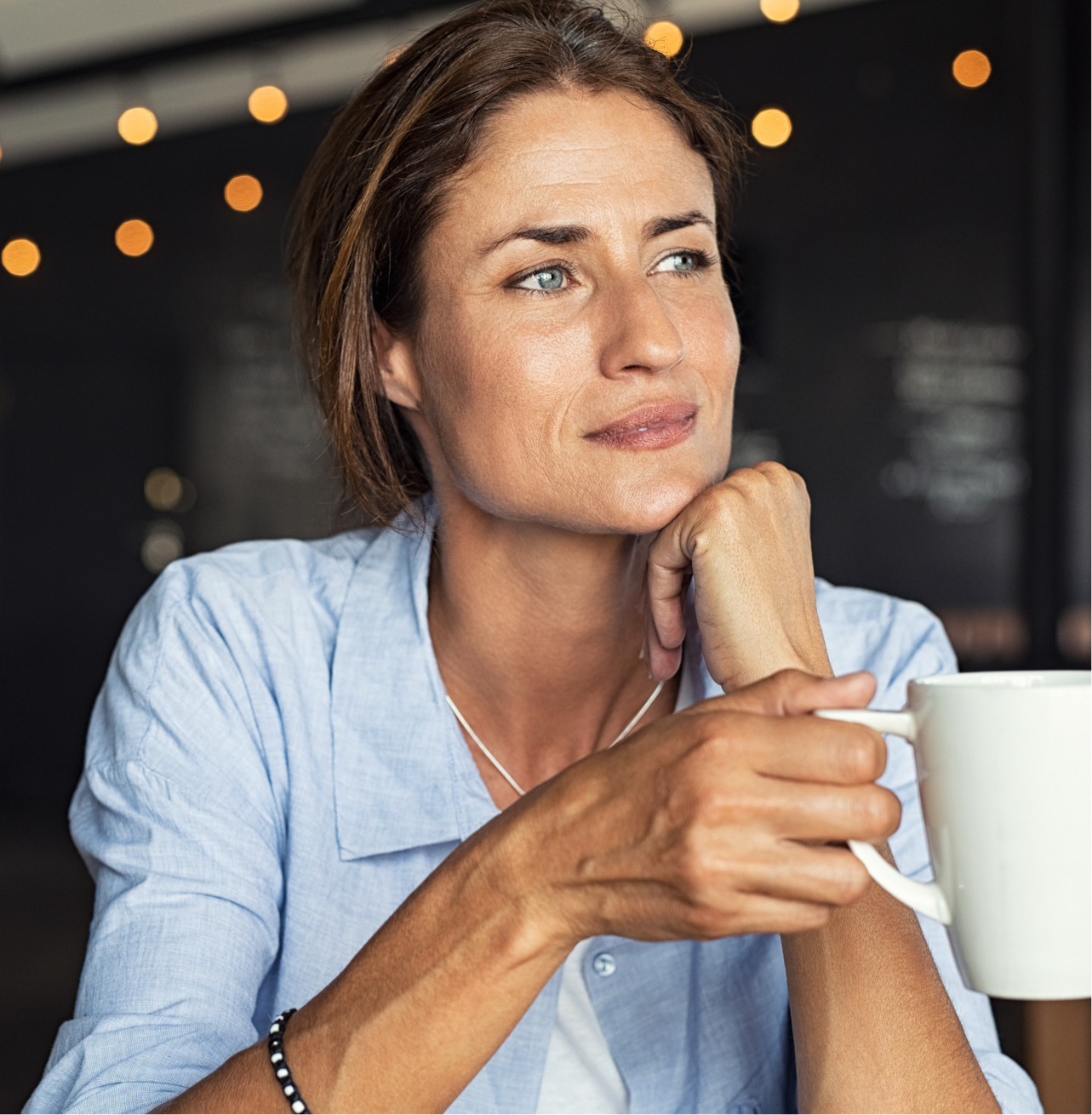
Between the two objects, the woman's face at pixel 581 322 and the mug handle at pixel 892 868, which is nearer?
the mug handle at pixel 892 868

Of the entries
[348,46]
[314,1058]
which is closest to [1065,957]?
[314,1058]

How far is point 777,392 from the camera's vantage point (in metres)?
4.20

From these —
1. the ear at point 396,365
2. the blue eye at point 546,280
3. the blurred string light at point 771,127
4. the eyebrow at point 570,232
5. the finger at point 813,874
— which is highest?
the blurred string light at point 771,127

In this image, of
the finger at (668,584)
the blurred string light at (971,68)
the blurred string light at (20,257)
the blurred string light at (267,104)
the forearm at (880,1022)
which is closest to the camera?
the forearm at (880,1022)

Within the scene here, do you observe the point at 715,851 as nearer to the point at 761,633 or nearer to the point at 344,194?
the point at 761,633

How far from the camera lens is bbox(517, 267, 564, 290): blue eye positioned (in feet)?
4.32

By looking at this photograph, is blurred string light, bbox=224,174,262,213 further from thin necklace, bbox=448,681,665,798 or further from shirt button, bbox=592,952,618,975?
shirt button, bbox=592,952,618,975

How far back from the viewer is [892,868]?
692 millimetres

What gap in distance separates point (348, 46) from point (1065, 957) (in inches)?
177

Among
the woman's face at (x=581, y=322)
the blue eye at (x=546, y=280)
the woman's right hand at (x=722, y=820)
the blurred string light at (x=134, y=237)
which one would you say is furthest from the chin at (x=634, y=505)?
the blurred string light at (x=134, y=237)

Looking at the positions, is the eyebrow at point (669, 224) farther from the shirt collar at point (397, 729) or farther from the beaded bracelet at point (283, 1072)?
the beaded bracelet at point (283, 1072)

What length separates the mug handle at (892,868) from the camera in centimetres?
69

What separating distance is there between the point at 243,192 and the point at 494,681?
410 centimetres

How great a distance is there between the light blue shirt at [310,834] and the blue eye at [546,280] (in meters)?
0.38
